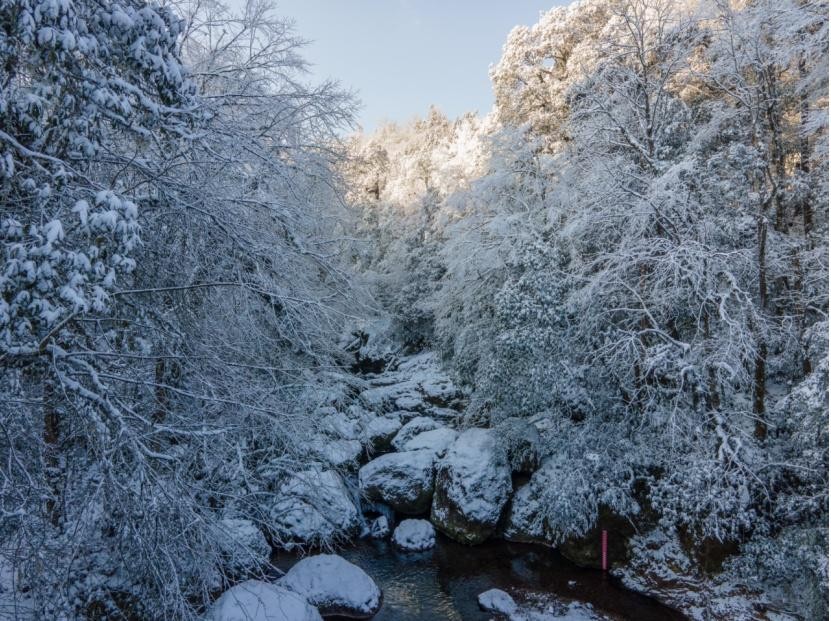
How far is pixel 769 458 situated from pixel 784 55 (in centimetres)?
596

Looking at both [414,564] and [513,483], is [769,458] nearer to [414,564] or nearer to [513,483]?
[513,483]

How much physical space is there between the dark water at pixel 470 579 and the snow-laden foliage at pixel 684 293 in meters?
0.80

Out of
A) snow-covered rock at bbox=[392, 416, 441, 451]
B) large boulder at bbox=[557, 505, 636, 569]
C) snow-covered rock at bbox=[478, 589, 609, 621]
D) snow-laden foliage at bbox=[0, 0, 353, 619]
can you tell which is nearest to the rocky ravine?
large boulder at bbox=[557, 505, 636, 569]

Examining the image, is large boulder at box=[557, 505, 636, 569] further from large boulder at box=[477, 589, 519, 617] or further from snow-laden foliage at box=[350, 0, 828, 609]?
large boulder at box=[477, 589, 519, 617]

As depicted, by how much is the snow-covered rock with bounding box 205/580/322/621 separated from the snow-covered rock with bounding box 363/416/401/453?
5.95m

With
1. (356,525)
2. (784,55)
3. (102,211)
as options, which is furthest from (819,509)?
(102,211)

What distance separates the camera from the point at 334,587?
24.2ft

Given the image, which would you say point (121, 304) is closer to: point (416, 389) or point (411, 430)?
point (411, 430)

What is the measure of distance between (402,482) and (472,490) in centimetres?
169

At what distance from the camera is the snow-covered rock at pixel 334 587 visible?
23.7 feet

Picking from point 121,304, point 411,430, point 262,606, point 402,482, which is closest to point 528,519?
point 402,482

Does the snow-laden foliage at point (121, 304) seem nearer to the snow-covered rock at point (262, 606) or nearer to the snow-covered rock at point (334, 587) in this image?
the snow-covered rock at point (262, 606)

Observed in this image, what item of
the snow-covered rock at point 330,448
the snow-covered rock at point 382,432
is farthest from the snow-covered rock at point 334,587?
the snow-covered rock at point 382,432

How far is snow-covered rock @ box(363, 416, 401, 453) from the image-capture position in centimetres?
1245
